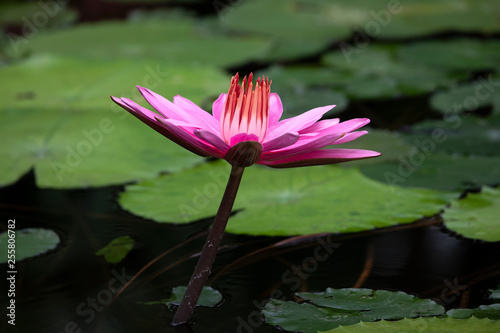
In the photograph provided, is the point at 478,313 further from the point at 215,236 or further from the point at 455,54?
the point at 455,54

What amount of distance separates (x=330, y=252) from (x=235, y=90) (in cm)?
61

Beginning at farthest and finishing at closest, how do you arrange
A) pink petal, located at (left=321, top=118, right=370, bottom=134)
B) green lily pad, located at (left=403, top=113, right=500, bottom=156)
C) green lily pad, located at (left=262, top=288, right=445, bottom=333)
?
green lily pad, located at (left=403, top=113, right=500, bottom=156), green lily pad, located at (left=262, top=288, right=445, bottom=333), pink petal, located at (left=321, top=118, right=370, bottom=134)

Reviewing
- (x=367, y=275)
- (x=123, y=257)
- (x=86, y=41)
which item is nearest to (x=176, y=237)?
(x=123, y=257)

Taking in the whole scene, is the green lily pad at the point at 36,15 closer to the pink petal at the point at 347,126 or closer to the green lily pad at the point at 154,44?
the green lily pad at the point at 154,44

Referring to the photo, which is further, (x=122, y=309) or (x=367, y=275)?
(x=367, y=275)

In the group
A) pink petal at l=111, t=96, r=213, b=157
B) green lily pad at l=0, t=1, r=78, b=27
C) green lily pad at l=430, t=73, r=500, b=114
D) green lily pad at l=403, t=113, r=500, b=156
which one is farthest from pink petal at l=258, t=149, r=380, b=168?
green lily pad at l=0, t=1, r=78, b=27

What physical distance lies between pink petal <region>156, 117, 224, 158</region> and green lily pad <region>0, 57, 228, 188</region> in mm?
933

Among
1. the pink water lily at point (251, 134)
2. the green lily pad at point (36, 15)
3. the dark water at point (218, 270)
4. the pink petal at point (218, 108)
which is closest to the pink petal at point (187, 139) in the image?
the pink water lily at point (251, 134)

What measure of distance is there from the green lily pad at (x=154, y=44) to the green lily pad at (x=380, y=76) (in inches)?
18.5

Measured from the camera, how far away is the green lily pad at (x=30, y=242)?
1.36 metres

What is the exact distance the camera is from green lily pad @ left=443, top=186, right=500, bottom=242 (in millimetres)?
1415

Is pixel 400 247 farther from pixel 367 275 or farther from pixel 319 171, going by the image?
pixel 319 171

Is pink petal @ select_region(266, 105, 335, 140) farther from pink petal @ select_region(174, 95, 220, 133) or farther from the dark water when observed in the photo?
the dark water

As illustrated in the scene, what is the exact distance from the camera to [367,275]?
127cm
